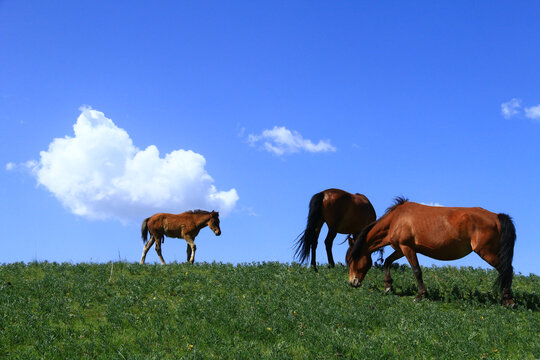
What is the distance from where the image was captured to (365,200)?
63.3ft

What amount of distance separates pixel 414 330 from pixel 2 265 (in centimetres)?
1512

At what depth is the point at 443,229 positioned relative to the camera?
1462 cm

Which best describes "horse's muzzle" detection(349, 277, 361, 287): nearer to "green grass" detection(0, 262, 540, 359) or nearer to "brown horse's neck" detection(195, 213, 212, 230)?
"green grass" detection(0, 262, 540, 359)

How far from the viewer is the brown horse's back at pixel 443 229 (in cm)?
1405

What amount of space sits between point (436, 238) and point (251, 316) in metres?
6.08

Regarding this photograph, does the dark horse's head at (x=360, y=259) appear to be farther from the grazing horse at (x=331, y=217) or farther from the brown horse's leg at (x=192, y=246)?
the brown horse's leg at (x=192, y=246)

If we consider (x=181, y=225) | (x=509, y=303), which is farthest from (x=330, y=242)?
(x=181, y=225)

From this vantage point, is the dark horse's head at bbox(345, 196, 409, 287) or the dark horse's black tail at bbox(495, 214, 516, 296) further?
the dark horse's head at bbox(345, 196, 409, 287)

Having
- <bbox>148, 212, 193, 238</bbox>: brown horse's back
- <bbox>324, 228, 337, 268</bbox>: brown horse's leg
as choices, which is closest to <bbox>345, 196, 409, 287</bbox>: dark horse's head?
<bbox>324, 228, 337, 268</bbox>: brown horse's leg

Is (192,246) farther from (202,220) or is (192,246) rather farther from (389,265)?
(389,265)

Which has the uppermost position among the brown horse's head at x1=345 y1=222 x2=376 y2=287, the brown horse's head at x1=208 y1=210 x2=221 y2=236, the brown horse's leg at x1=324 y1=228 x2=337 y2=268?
the brown horse's head at x1=208 y1=210 x2=221 y2=236

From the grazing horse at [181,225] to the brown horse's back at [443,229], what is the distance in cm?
1118

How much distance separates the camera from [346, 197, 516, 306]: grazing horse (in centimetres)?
1388

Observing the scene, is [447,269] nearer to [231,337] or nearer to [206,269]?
[206,269]
